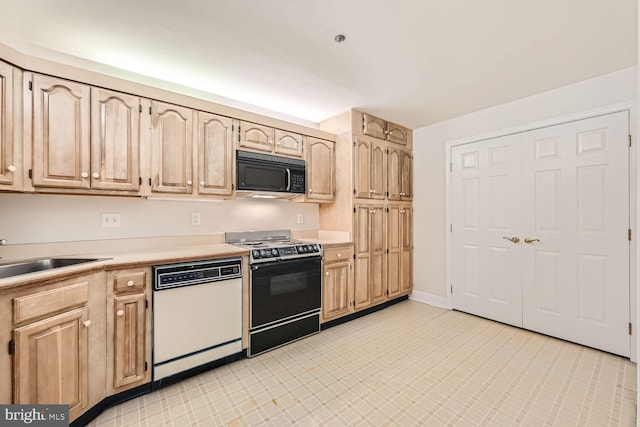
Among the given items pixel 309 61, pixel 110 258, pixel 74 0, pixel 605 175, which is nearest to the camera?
pixel 74 0

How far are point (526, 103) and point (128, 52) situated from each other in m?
3.87

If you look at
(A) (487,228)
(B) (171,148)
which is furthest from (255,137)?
(A) (487,228)

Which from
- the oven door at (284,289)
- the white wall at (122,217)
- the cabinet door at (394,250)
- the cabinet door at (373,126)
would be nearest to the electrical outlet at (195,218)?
the white wall at (122,217)

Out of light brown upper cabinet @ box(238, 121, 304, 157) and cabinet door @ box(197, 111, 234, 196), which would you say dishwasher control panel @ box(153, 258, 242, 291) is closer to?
cabinet door @ box(197, 111, 234, 196)

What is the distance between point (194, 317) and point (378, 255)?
7.48ft

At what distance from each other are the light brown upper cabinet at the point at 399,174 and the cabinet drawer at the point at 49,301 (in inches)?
128

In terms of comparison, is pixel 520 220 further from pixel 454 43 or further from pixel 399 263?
pixel 454 43

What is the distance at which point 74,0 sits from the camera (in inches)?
63.4

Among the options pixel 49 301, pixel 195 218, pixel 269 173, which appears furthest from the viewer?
pixel 269 173

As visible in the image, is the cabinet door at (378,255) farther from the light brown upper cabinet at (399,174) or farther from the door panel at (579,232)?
the door panel at (579,232)

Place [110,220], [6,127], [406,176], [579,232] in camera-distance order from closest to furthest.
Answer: [6,127]
[110,220]
[579,232]
[406,176]

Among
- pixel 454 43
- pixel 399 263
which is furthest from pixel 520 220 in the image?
pixel 454 43

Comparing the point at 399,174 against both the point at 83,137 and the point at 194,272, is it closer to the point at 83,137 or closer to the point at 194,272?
the point at 194,272

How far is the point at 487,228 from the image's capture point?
3307 mm
